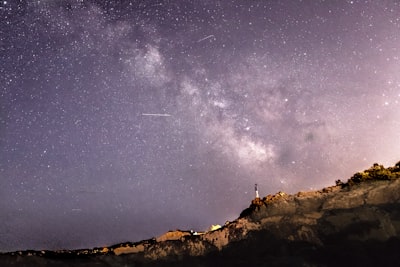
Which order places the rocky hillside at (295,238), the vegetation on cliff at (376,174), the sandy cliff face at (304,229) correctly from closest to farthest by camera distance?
1. the rocky hillside at (295,238)
2. the sandy cliff face at (304,229)
3. the vegetation on cliff at (376,174)

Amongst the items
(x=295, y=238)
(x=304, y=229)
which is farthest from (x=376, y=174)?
(x=295, y=238)

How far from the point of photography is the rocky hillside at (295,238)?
64.4ft

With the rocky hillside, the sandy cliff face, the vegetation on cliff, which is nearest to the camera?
the rocky hillside

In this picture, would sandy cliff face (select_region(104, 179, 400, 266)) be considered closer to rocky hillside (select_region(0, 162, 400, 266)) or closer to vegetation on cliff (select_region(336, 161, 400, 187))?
rocky hillside (select_region(0, 162, 400, 266))

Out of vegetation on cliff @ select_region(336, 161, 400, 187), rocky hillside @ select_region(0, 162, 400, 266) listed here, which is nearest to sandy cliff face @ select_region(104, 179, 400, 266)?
rocky hillside @ select_region(0, 162, 400, 266)

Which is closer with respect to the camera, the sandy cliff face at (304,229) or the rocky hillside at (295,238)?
the rocky hillside at (295,238)

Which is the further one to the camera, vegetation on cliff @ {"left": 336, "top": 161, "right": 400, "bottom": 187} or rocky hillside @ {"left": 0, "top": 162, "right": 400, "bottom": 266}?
vegetation on cliff @ {"left": 336, "top": 161, "right": 400, "bottom": 187}

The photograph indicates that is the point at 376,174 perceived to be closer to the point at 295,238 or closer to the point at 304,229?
the point at 304,229

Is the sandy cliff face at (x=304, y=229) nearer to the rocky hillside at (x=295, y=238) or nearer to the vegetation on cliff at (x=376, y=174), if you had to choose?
the rocky hillside at (x=295, y=238)

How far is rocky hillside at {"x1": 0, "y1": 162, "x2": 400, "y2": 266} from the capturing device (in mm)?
19625

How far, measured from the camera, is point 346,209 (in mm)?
20750

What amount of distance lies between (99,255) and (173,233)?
450 cm

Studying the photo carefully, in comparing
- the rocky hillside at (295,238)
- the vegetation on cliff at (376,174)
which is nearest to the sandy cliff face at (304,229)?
the rocky hillside at (295,238)

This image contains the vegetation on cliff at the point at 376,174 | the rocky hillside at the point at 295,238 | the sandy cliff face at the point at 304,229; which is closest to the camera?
the rocky hillside at the point at 295,238
